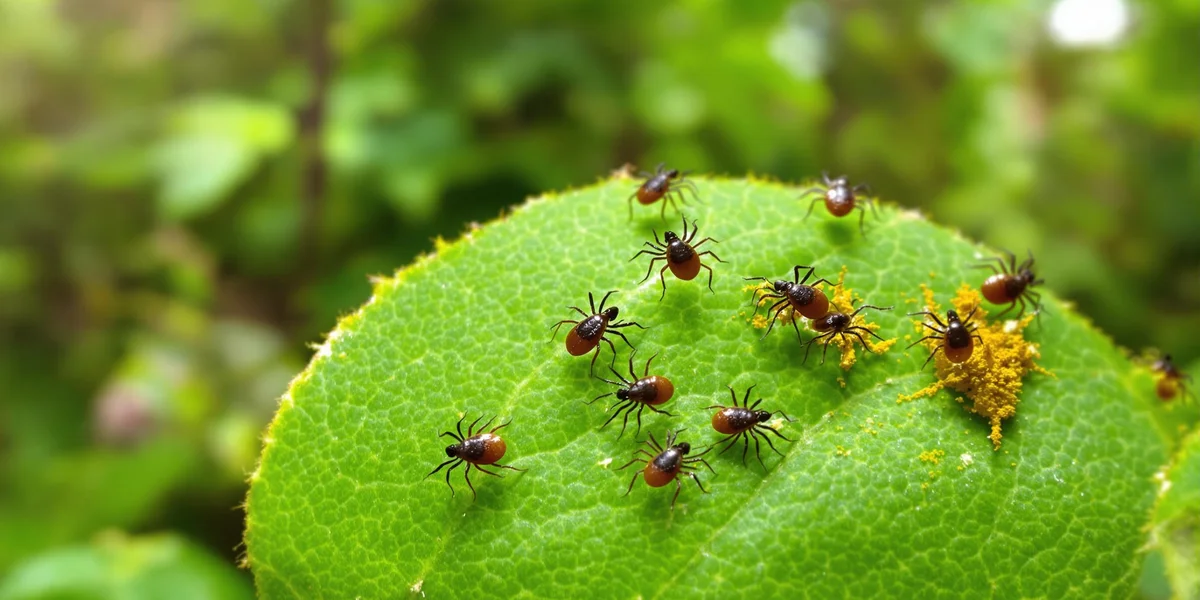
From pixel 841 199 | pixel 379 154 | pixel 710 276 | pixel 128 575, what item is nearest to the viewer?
pixel 710 276

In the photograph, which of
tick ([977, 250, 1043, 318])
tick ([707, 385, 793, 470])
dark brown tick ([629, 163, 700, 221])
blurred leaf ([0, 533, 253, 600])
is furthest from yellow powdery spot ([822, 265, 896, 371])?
blurred leaf ([0, 533, 253, 600])

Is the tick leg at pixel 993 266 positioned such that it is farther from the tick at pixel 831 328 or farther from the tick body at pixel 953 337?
the tick at pixel 831 328

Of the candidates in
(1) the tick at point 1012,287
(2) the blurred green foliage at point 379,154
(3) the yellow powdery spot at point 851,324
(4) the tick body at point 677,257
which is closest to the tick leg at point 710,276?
(4) the tick body at point 677,257

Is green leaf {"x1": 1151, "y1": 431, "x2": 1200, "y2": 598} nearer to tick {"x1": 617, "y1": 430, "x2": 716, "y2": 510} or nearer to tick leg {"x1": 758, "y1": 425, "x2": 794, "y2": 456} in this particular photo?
tick leg {"x1": 758, "y1": 425, "x2": 794, "y2": 456}

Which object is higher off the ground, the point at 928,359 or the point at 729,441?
the point at 928,359

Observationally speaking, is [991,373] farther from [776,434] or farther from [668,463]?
[668,463]

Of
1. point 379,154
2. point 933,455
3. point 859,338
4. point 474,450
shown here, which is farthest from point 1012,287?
point 379,154
